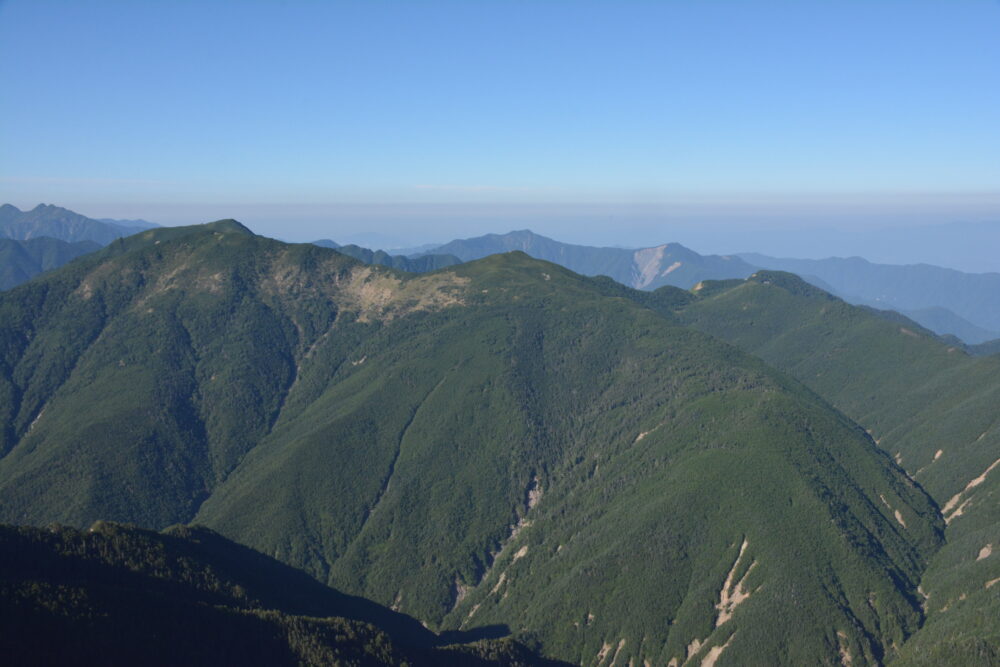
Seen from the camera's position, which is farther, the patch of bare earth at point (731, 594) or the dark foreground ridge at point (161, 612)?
the patch of bare earth at point (731, 594)

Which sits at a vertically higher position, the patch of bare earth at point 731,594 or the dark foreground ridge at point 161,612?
the dark foreground ridge at point 161,612

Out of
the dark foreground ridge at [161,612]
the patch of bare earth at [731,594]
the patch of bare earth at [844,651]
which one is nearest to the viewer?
the dark foreground ridge at [161,612]

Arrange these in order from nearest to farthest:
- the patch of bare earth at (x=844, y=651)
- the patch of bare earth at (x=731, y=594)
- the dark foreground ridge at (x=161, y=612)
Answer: the dark foreground ridge at (x=161, y=612) < the patch of bare earth at (x=844, y=651) < the patch of bare earth at (x=731, y=594)

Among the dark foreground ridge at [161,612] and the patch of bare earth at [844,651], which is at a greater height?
the dark foreground ridge at [161,612]

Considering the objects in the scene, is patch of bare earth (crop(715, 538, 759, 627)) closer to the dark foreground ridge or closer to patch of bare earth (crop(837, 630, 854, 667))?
patch of bare earth (crop(837, 630, 854, 667))

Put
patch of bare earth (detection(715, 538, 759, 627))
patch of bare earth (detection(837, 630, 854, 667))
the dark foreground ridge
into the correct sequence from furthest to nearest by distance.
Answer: patch of bare earth (detection(715, 538, 759, 627)) → patch of bare earth (detection(837, 630, 854, 667)) → the dark foreground ridge

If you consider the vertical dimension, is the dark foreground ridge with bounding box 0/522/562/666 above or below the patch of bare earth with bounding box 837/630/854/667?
above

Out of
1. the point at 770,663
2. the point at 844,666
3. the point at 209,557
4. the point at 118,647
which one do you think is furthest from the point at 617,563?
the point at 118,647

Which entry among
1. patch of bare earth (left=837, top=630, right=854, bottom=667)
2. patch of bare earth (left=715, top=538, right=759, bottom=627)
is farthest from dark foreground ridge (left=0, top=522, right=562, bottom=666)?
patch of bare earth (left=837, top=630, right=854, bottom=667)

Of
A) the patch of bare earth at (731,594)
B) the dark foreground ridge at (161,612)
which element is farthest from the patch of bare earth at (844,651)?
the dark foreground ridge at (161,612)

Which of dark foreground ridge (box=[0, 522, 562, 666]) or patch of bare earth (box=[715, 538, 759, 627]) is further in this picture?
patch of bare earth (box=[715, 538, 759, 627])

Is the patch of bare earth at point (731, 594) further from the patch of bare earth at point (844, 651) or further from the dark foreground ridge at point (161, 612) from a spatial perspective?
the dark foreground ridge at point (161, 612)

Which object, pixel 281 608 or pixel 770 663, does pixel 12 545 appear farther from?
pixel 770 663
